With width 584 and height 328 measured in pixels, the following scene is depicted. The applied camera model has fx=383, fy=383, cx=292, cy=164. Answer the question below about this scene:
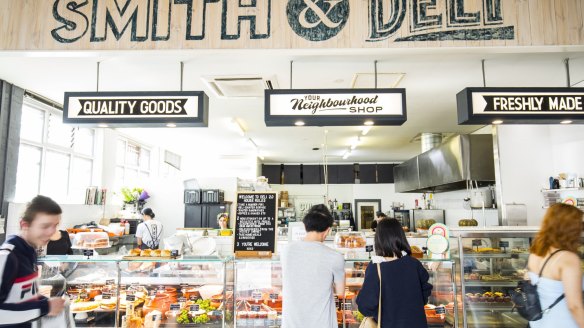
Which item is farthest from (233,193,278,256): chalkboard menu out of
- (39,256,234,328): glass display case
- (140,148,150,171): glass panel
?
(140,148,150,171): glass panel

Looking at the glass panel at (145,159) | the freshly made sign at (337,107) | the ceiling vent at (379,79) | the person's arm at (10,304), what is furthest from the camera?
the glass panel at (145,159)

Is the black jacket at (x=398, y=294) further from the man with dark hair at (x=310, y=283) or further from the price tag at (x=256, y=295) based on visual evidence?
the price tag at (x=256, y=295)

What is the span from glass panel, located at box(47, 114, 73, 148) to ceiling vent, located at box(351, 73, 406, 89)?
497 centimetres

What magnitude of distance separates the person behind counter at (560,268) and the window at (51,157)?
259 inches

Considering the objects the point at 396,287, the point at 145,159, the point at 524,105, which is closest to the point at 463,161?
the point at 524,105

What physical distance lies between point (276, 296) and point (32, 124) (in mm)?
5297

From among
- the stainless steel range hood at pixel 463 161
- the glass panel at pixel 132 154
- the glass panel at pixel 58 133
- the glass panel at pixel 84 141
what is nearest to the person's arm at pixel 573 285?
the stainless steel range hood at pixel 463 161

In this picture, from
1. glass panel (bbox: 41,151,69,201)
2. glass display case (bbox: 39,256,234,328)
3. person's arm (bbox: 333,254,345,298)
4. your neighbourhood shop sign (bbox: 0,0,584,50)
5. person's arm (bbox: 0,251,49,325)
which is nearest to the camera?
person's arm (bbox: 0,251,49,325)

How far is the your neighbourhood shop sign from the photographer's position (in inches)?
115

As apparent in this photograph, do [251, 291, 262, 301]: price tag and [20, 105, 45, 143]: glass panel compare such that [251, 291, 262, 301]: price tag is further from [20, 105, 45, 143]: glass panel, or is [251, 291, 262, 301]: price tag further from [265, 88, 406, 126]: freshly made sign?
[20, 105, 45, 143]: glass panel

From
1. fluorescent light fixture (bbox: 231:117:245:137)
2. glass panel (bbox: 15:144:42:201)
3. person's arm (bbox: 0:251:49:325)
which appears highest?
fluorescent light fixture (bbox: 231:117:245:137)

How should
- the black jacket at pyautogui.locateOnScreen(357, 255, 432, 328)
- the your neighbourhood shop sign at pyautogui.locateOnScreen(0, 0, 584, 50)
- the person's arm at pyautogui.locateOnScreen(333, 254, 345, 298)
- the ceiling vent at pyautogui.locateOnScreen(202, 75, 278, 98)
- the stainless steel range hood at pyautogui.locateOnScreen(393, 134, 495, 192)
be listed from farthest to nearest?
the stainless steel range hood at pyautogui.locateOnScreen(393, 134, 495, 192) < the ceiling vent at pyautogui.locateOnScreen(202, 75, 278, 98) < the your neighbourhood shop sign at pyautogui.locateOnScreen(0, 0, 584, 50) < the person's arm at pyautogui.locateOnScreen(333, 254, 345, 298) < the black jacket at pyautogui.locateOnScreen(357, 255, 432, 328)

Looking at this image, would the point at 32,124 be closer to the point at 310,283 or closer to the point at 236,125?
the point at 236,125

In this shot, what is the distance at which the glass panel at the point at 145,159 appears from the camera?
1009cm
